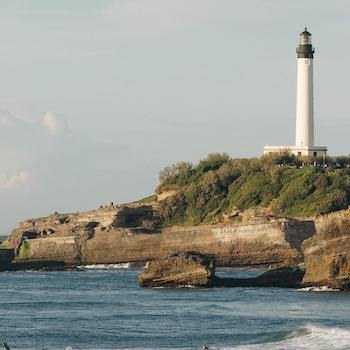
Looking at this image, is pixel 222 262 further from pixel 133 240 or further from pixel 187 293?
pixel 187 293

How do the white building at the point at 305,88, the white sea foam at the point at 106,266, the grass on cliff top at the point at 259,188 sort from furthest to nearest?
the white building at the point at 305,88, the grass on cliff top at the point at 259,188, the white sea foam at the point at 106,266

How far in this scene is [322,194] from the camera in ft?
387

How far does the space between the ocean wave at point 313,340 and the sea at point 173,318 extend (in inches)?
1.4

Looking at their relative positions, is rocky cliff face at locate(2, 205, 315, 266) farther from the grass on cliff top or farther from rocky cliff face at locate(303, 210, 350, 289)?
rocky cliff face at locate(303, 210, 350, 289)

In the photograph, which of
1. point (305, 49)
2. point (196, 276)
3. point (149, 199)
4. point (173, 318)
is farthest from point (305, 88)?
point (173, 318)

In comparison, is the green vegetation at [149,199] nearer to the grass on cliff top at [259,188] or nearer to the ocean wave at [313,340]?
the grass on cliff top at [259,188]

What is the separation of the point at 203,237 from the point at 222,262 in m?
3.46

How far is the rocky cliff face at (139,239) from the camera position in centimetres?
10412

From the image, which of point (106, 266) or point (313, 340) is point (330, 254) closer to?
point (313, 340)

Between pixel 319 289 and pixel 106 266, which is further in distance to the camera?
pixel 106 266

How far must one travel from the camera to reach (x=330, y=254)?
226 feet

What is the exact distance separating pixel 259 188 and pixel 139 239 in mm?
14851

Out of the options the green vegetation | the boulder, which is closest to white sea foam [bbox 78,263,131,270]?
the green vegetation

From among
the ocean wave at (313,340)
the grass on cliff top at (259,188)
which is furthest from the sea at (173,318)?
the grass on cliff top at (259,188)
